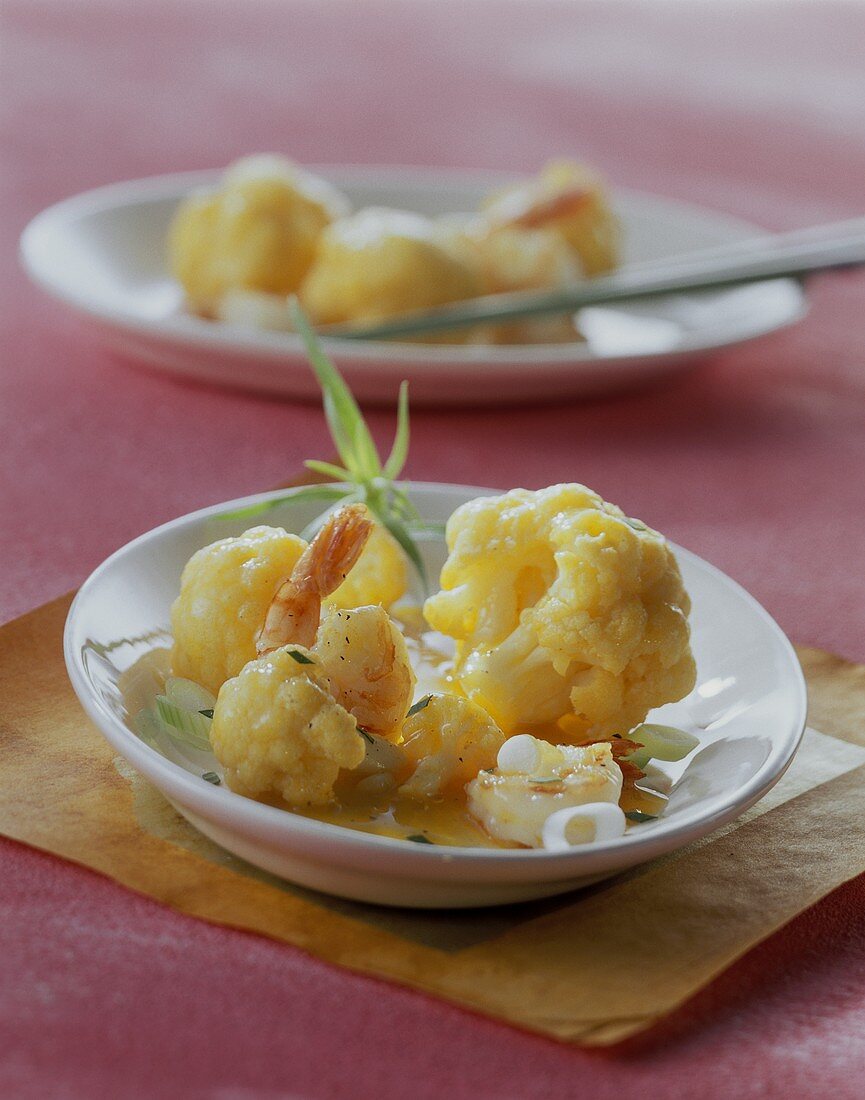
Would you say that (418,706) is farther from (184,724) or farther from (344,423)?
(344,423)

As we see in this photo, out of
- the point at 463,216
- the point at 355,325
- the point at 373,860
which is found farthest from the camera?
the point at 463,216

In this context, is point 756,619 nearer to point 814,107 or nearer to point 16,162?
point 16,162

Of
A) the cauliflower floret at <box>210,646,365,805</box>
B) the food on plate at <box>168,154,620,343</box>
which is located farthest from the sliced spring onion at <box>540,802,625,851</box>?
the food on plate at <box>168,154,620,343</box>

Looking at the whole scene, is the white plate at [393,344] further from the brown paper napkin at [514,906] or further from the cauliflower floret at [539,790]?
the cauliflower floret at [539,790]

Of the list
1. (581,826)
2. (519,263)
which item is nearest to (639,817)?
(581,826)

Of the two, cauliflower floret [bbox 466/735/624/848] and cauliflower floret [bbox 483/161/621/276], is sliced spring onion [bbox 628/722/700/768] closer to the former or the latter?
cauliflower floret [bbox 466/735/624/848]

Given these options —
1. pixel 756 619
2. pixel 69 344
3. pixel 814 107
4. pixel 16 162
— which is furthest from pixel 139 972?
pixel 814 107
